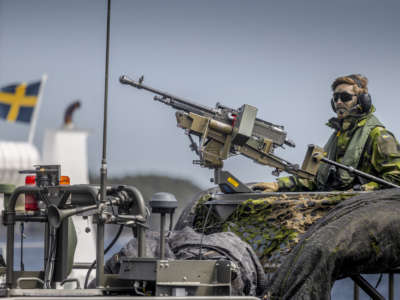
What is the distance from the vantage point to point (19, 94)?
70000 millimetres

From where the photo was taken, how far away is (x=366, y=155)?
30.6 feet

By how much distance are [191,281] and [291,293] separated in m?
1.50

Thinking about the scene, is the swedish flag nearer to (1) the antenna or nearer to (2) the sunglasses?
(2) the sunglasses

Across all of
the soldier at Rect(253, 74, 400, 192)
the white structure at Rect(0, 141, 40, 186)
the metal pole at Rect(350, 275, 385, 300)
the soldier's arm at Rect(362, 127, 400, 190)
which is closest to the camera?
the metal pole at Rect(350, 275, 385, 300)

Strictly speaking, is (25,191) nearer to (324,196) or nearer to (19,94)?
(324,196)

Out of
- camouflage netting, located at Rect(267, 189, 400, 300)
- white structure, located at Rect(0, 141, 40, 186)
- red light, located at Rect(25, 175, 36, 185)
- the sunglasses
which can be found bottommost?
camouflage netting, located at Rect(267, 189, 400, 300)

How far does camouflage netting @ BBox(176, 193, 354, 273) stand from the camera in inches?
324

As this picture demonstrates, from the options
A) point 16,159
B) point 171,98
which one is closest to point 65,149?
point 16,159

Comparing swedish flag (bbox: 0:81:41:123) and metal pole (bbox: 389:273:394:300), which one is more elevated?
swedish flag (bbox: 0:81:41:123)

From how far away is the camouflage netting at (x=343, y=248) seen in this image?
7488mm

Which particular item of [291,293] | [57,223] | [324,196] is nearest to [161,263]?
[57,223]

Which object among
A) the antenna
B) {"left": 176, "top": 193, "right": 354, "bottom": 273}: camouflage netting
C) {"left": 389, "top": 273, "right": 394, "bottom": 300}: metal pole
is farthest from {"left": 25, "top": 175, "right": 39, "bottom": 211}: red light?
{"left": 389, "top": 273, "right": 394, "bottom": 300}: metal pole

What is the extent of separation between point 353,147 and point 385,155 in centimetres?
35

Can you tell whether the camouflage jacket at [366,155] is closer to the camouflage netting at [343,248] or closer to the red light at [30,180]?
the camouflage netting at [343,248]
